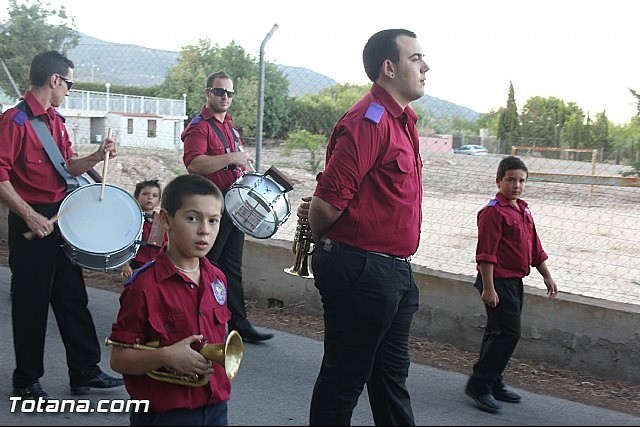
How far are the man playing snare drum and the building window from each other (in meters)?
5.35

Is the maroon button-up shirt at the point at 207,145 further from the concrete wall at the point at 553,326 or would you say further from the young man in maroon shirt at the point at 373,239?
the young man in maroon shirt at the point at 373,239

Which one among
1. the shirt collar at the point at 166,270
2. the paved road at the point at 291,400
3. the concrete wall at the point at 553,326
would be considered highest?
the shirt collar at the point at 166,270

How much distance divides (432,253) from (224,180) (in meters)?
2.97

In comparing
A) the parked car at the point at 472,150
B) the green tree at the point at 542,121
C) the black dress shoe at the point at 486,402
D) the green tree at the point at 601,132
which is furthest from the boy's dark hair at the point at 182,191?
the green tree at the point at 542,121

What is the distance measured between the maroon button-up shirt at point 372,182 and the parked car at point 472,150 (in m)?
4.08

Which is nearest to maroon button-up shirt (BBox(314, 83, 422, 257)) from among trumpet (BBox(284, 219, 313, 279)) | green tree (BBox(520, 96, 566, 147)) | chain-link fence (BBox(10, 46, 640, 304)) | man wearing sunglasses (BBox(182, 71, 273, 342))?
trumpet (BBox(284, 219, 313, 279))

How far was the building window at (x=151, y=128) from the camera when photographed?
1054cm

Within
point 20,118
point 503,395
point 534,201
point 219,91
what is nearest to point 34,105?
point 20,118

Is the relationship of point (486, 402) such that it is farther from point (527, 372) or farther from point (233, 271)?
point (233, 271)

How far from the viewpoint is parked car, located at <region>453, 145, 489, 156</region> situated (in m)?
7.84

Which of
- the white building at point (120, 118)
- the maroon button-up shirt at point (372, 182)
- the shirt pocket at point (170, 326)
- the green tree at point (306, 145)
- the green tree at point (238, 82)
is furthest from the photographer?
the white building at point (120, 118)

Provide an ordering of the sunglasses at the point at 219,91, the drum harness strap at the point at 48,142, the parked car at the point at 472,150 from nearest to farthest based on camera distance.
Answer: the drum harness strap at the point at 48,142, the sunglasses at the point at 219,91, the parked car at the point at 472,150

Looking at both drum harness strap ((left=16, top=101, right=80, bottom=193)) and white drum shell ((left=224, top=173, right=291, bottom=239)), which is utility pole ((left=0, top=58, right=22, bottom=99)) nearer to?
white drum shell ((left=224, top=173, right=291, bottom=239))

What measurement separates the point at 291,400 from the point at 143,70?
6.05 metres
